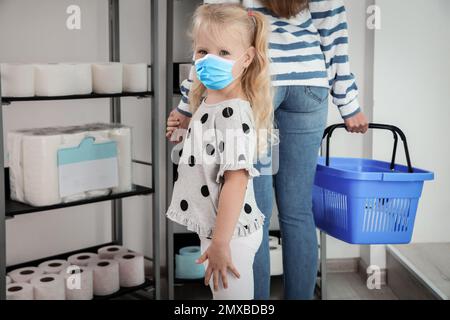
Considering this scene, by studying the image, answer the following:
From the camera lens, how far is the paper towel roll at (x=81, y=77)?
2494 millimetres

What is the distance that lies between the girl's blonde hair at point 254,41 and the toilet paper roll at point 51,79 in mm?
760

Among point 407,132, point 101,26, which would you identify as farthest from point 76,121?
point 407,132

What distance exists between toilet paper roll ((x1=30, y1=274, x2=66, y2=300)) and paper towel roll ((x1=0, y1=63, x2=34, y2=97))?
2.27 ft

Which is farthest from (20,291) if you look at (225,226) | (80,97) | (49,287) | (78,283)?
(225,226)

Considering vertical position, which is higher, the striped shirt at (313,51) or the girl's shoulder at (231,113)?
the striped shirt at (313,51)

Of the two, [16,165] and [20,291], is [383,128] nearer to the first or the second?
[16,165]

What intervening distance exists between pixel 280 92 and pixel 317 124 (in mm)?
159

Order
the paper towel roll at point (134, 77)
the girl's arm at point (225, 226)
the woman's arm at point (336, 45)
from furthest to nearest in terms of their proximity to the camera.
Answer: the paper towel roll at point (134, 77) < the woman's arm at point (336, 45) < the girl's arm at point (225, 226)

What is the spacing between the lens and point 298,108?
6.50 feet

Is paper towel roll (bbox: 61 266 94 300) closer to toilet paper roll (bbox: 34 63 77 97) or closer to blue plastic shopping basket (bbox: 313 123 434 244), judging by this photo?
toilet paper roll (bbox: 34 63 77 97)

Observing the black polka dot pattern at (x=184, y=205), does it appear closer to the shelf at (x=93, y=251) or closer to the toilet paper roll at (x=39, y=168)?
the toilet paper roll at (x=39, y=168)

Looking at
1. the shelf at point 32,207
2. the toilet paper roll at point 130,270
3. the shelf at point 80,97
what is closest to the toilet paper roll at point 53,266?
the toilet paper roll at point 130,270

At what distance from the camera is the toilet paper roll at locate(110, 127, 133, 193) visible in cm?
264
